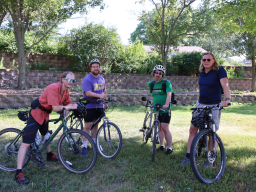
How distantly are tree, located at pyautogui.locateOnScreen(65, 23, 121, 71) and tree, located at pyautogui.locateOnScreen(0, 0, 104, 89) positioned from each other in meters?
2.17

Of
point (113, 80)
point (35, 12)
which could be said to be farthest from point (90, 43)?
point (35, 12)

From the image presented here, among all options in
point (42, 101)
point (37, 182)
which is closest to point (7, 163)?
point (37, 182)

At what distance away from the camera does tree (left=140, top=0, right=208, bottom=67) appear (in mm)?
13664

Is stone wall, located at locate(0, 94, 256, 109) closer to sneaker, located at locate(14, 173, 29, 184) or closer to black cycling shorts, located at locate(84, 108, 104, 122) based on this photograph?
black cycling shorts, located at locate(84, 108, 104, 122)

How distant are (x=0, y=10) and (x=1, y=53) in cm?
323

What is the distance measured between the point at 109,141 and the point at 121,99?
7.18 meters

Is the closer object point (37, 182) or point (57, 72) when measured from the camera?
point (37, 182)

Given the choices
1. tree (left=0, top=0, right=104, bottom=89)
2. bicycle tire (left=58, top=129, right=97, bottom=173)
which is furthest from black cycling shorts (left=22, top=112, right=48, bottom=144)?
tree (left=0, top=0, right=104, bottom=89)

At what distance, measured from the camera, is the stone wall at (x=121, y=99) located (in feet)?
30.7

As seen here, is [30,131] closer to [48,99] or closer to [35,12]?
[48,99]

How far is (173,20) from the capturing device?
14617 mm

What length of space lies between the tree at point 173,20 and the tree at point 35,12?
453 cm

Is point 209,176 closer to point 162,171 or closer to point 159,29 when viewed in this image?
point 162,171

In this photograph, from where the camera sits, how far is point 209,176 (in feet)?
12.3
